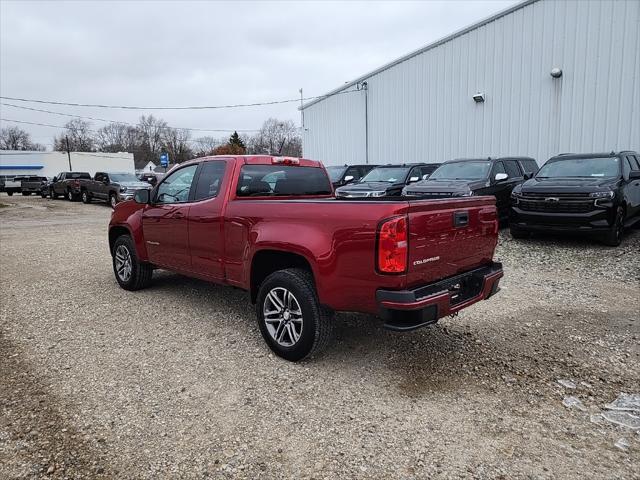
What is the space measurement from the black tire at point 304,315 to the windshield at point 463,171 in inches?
317

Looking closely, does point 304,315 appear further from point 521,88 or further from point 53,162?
point 53,162

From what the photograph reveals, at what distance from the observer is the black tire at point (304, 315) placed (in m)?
3.74

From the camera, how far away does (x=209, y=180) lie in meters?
5.00

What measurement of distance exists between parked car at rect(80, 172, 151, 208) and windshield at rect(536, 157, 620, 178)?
1604 cm

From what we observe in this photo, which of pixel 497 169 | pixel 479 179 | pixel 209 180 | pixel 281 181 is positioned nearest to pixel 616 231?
pixel 479 179

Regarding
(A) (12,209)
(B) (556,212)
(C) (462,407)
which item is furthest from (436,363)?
(A) (12,209)

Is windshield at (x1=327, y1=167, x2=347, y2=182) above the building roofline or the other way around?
the other way around

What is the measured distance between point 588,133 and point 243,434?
1373 cm

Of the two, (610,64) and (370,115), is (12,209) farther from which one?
(610,64)

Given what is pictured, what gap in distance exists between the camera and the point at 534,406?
3303mm

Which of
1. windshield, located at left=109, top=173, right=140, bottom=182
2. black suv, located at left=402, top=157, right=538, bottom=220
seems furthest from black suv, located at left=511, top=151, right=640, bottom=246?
windshield, located at left=109, top=173, right=140, bottom=182

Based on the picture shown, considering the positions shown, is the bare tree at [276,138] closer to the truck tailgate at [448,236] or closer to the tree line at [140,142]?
the tree line at [140,142]

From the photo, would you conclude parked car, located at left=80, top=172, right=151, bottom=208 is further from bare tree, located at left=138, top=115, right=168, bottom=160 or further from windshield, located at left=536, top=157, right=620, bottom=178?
bare tree, located at left=138, top=115, right=168, bottom=160

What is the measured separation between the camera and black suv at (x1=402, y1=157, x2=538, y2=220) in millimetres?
10391
